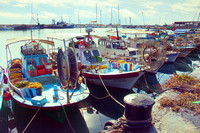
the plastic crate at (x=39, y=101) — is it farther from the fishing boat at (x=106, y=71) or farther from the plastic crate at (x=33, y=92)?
the fishing boat at (x=106, y=71)

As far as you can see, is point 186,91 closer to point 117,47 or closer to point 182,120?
point 182,120

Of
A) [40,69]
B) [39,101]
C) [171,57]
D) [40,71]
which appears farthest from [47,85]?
[171,57]

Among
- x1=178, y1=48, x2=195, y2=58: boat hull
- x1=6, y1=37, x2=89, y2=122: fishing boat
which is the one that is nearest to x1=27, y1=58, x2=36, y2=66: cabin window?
x1=6, y1=37, x2=89, y2=122: fishing boat

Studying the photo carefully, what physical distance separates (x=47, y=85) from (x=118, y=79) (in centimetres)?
569

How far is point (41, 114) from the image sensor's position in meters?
9.90

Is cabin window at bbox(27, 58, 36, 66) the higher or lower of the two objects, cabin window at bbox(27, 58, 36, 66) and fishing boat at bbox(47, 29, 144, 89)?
the higher

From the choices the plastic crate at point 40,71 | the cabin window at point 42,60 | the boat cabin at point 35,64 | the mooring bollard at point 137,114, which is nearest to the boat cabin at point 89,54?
the cabin window at point 42,60

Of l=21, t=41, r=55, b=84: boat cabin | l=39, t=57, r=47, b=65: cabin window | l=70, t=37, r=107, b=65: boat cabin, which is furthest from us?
l=70, t=37, r=107, b=65: boat cabin

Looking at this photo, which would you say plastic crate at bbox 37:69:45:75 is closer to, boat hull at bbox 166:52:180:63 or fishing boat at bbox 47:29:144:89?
fishing boat at bbox 47:29:144:89

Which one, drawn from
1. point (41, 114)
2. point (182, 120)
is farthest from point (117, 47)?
point (182, 120)

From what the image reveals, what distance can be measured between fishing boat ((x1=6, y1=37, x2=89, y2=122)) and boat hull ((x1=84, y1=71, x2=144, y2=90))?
2821mm

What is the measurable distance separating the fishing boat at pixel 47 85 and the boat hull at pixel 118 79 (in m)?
2.82

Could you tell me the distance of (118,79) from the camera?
13359 mm

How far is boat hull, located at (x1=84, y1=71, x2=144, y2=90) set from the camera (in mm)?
12758
